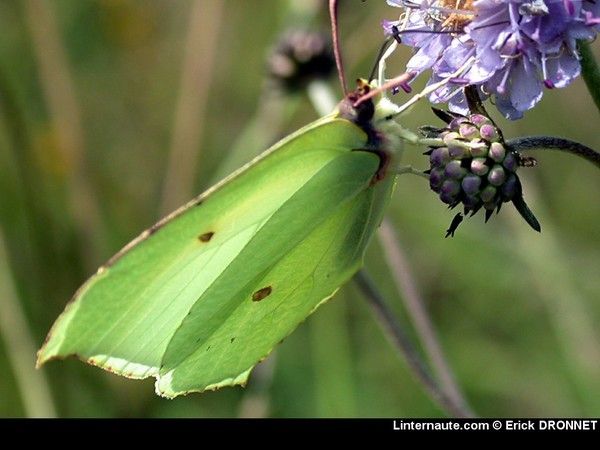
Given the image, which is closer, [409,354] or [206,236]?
[206,236]

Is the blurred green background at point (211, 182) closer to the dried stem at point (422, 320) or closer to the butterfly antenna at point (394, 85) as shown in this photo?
the dried stem at point (422, 320)

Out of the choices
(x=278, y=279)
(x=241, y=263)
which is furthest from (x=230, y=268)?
(x=278, y=279)

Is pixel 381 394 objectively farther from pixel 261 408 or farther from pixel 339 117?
pixel 339 117

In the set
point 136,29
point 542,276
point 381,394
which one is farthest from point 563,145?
point 136,29

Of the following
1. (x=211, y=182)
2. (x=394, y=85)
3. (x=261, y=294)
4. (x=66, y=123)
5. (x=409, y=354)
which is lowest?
(x=211, y=182)

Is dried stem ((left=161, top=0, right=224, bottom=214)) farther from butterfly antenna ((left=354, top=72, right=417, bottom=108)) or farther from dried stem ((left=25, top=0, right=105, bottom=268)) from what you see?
butterfly antenna ((left=354, top=72, right=417, bottom=108))

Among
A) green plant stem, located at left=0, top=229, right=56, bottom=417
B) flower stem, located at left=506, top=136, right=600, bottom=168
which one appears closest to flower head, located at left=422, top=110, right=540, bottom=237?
flower stem, located at left=506, top=136, right=600, bottom=168

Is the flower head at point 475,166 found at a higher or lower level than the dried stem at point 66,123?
higher

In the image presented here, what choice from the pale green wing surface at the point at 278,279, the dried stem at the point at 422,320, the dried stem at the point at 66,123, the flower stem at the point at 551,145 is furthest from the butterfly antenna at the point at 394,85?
the dried stem at the point at 66,123

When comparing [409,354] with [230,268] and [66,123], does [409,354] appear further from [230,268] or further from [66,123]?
[66,123]
